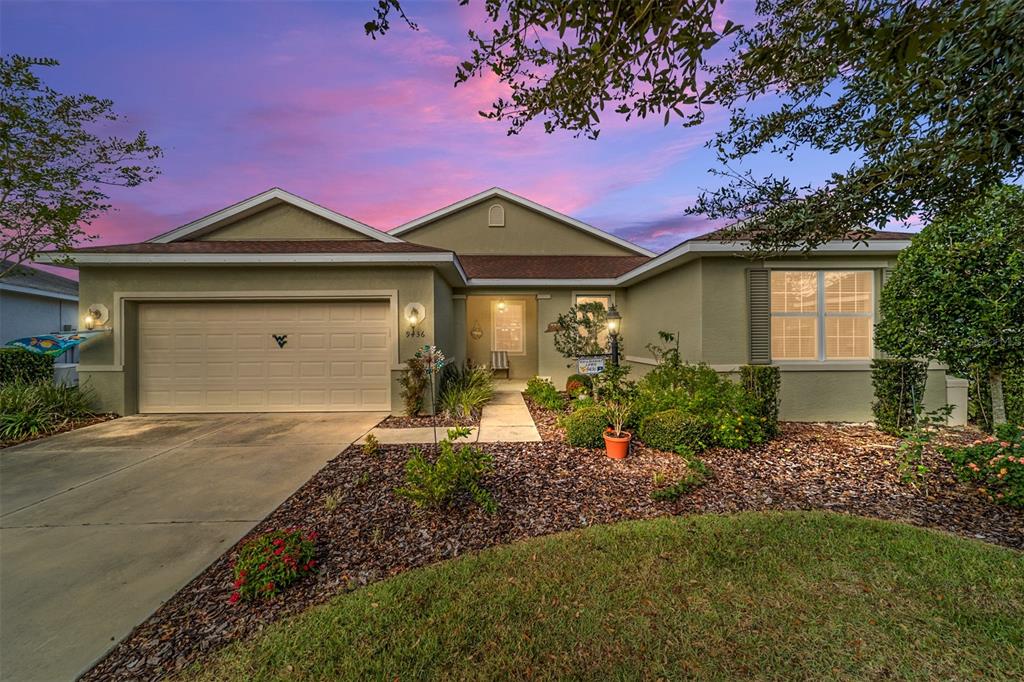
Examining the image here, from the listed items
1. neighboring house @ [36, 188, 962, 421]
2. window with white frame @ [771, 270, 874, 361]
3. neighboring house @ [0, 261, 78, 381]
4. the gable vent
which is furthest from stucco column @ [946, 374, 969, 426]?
neighboring house @ [0, 261, 78, 381]

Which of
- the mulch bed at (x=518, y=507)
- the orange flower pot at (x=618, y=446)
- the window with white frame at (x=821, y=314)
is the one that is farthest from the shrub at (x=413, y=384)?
the window with white frame at (x=821, y=314)

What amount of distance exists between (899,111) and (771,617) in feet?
9.84

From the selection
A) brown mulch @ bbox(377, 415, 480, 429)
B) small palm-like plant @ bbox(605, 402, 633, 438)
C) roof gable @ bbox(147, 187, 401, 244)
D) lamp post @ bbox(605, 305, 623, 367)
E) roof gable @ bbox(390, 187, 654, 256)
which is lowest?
brown mulch @ bbox(377, 415, 480, 429)

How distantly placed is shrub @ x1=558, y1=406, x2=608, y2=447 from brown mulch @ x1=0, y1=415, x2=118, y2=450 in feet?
27.1

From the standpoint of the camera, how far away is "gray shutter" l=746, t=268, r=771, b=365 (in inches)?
266

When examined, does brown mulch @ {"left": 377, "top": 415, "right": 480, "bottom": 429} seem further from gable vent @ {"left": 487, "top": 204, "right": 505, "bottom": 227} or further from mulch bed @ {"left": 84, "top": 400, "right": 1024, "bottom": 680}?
gable vent @ {"left": 487, "top": 204, "right": 505, "bottom": 227}

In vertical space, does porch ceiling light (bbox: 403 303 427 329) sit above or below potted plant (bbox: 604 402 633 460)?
above

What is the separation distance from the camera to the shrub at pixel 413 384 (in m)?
7.25

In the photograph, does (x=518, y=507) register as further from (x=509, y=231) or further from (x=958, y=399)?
(x=509, y=231)

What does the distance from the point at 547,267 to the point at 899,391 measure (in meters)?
8.28

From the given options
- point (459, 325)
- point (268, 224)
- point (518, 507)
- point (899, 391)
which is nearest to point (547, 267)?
point (459, 325)

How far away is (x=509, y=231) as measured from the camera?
13.5 meters

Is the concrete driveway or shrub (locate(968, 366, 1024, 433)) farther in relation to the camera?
shrub (locate(968, 366, 1024, 433))

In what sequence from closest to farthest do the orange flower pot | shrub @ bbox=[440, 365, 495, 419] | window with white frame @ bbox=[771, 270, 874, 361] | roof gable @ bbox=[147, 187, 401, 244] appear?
the orange flower pot < window with white frame @ bbox=[771, 270, 874, 361] < shrub @ bbox=[440, 365, 495, 419] < roof gable @ bbox=[147, 187, 401, 244]
